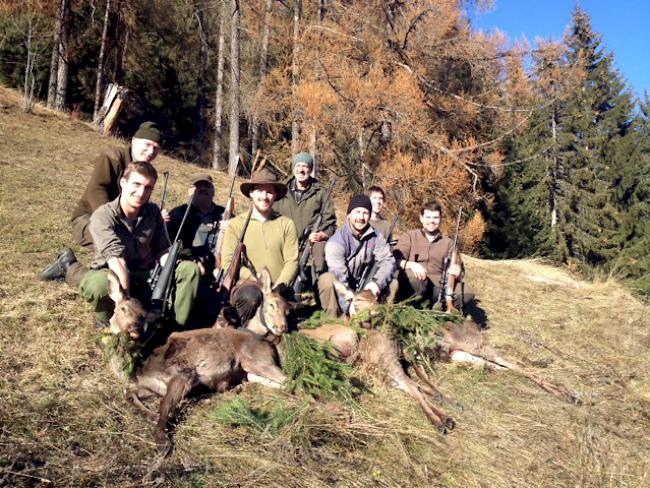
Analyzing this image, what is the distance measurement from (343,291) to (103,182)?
2.64m

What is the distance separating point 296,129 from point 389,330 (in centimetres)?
1192

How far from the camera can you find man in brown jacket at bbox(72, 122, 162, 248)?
4.91 m

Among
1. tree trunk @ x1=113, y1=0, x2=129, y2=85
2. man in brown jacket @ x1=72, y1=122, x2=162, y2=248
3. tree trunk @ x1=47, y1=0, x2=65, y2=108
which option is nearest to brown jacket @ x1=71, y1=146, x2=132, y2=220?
man in brown jacket @ x1=72, y1=122, x2=162, y2=248

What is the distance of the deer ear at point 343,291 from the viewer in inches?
204

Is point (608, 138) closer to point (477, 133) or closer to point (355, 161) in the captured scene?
point (477, 133)

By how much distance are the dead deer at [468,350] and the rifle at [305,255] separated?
163cm

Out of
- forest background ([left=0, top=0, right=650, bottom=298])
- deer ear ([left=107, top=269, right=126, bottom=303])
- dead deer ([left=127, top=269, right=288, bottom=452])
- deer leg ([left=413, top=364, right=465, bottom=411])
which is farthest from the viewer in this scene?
forest background ([left=0, top=0, right=650, bottom=298])

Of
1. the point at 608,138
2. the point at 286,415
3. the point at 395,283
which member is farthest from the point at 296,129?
the point at 608,138

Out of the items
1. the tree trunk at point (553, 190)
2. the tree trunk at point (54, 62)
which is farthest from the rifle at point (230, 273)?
the tree trunk at point (553, 190)

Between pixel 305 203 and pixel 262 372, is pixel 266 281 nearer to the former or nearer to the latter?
pixel 262 372

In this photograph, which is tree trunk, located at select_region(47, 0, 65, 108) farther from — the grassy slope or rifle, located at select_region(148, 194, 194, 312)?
rifle, located at select_region(148, 194, 194, 312)

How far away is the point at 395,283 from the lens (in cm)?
565

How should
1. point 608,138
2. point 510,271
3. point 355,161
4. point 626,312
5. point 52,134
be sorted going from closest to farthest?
point 626,312 → point 510,271 → point 52,134 → point 355,161 → point 608,138

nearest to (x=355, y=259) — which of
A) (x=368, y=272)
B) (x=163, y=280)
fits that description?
(x=368, y=272)
